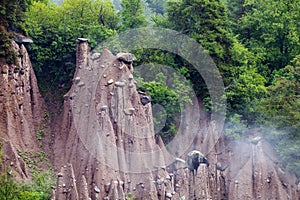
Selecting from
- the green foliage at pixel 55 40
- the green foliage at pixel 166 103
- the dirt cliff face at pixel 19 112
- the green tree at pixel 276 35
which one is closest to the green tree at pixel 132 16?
the green foliage at pixel 55 40

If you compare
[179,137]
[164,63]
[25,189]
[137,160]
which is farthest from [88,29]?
[25,189]

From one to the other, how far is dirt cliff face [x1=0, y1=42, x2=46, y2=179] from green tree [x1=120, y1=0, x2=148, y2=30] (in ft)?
30.3

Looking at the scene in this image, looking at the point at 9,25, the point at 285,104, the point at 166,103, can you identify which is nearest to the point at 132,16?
the point at 166,103

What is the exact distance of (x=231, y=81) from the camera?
134 feet

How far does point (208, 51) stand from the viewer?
4047 cm

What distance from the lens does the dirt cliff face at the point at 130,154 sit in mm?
30406

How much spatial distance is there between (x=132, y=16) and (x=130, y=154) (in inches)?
561

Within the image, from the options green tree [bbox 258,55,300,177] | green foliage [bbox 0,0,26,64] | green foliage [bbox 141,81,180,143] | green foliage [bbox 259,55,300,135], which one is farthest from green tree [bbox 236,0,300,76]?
green foliage [bbox 0,0,26,64]

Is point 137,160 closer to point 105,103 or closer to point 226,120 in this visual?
point 105,103

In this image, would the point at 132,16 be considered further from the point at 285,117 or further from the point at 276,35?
the point at 285,117

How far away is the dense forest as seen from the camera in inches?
1407

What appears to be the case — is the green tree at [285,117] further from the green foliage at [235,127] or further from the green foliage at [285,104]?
the green foliage at [235,127]

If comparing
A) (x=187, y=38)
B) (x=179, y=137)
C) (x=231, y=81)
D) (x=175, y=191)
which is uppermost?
(x=187, y=38)

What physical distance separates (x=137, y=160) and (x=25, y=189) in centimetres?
575
